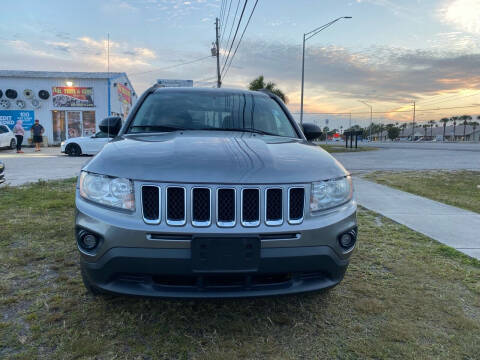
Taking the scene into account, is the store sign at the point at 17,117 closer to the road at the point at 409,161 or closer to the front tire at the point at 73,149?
the front tire at the point at 73,149

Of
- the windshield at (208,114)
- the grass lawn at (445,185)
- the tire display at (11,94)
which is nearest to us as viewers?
the windshield at (208,114)

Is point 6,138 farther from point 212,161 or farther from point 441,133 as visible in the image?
point 441,133

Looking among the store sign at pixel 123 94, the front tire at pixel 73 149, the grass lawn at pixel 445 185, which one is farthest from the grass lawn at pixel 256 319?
the store sign at pixel 123 94

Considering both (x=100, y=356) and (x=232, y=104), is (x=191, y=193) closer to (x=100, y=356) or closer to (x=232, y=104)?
(x=100, y=356)

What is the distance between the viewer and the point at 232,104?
3.39 m

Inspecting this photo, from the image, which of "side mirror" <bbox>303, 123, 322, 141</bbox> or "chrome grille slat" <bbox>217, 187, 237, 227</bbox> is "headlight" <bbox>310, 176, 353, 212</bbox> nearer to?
"chrome grille slat" <bbox>217, 187, 237, 227</bbox>

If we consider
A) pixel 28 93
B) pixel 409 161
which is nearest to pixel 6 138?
pixel 28 93

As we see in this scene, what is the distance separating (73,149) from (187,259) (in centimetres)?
1550

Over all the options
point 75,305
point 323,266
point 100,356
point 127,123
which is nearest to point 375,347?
point 323,266

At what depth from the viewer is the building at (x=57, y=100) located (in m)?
23.5

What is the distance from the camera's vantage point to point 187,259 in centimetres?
182

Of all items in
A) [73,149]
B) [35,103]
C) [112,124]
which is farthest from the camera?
[35,103]

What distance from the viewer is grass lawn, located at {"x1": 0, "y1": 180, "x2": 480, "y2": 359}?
2023 millimetres

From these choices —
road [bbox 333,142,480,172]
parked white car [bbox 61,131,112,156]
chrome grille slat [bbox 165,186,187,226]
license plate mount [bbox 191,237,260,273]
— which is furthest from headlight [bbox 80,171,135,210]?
parked white car [bbox 61,131,112,156]
